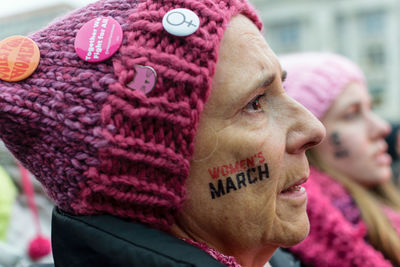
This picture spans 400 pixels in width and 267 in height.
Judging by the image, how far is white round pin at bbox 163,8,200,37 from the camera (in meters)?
1.02

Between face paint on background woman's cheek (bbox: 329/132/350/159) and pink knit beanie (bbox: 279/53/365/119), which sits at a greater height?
pink knit beanie (bbox: 279/53/365/119)

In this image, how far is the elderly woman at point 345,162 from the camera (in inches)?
80.7

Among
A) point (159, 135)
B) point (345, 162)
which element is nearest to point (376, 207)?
point (345, 162)

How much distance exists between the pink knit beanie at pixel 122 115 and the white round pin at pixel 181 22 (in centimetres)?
2

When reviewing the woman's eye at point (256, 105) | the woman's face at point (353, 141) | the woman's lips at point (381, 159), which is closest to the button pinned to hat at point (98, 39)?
the woman's eye at point (256, 105)

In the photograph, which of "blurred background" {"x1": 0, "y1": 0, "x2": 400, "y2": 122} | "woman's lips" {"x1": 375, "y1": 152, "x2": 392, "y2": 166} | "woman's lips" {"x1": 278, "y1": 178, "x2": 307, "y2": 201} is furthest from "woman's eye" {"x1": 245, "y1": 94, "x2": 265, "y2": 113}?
"blurred background" {"x1": 0, "y1": 0, "x2": 400, "y2": 122}

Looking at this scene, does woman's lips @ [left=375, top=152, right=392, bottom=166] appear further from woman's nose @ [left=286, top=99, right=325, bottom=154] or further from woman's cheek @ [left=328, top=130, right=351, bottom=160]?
woman's nose @ [left=286, top=99, right=325, bottom=154]

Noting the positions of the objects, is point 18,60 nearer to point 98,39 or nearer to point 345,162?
point 98,39

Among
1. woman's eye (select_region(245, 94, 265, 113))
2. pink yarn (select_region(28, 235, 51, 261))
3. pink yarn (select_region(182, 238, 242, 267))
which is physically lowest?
pink yarn (select_region(28, 235, 51, 261))

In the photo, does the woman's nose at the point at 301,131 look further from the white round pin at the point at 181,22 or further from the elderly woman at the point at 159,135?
the white round pin at the point at 181,22

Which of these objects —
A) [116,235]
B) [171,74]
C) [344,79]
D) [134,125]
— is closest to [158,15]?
[171,74]

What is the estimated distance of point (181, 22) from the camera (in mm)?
1035

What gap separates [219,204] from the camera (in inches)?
42.6

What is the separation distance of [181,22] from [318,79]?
1513 millimetres
